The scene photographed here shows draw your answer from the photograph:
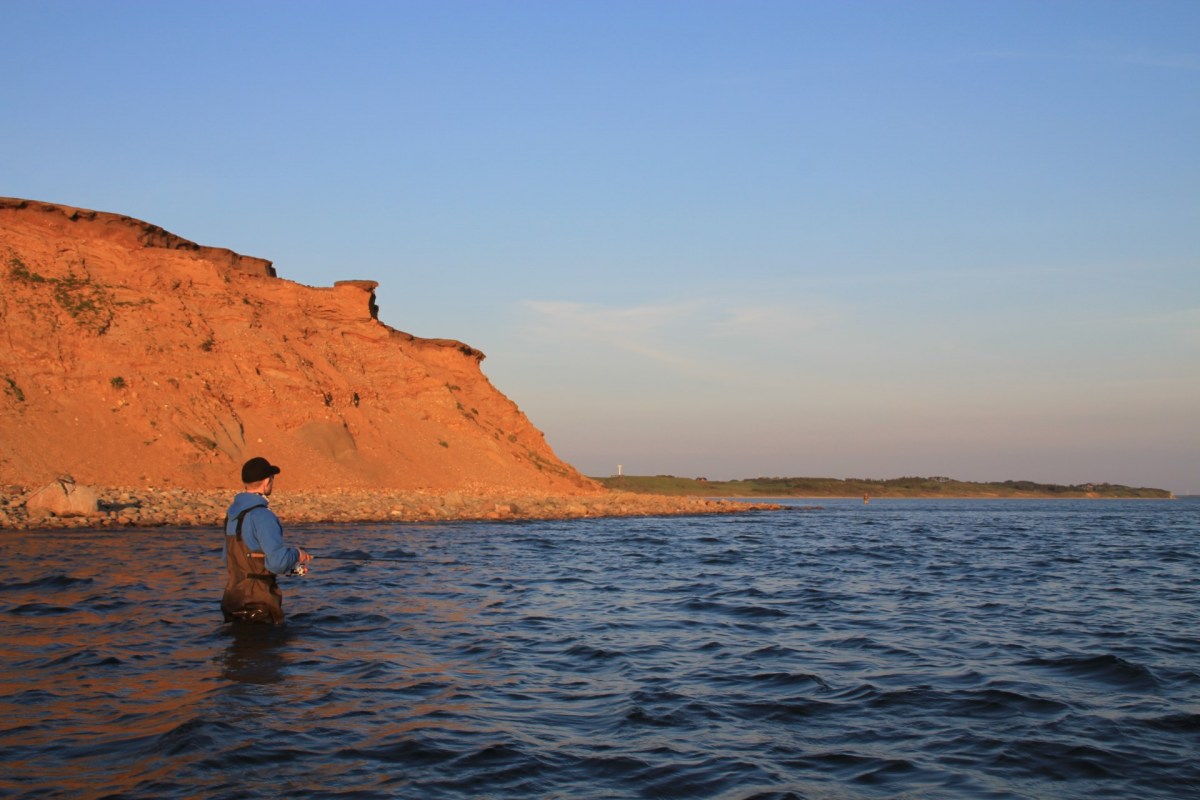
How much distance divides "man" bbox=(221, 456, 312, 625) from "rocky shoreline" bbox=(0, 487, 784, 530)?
16764mm

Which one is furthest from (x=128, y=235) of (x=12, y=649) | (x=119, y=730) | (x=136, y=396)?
(x=119, y=730)

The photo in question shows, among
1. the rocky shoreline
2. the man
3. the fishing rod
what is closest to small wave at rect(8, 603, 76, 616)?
the man

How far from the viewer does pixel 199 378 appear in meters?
42.0

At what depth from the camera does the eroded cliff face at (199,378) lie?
3594cm

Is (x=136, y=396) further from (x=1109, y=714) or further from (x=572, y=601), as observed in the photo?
(x=1109, y=714)

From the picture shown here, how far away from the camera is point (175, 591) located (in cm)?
1341

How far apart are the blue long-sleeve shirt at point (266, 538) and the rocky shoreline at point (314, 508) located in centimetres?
1731

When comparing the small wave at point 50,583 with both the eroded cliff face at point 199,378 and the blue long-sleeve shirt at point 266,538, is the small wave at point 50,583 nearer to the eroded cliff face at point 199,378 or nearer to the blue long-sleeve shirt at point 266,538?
the blue long-sleeve shirt at point 266,538

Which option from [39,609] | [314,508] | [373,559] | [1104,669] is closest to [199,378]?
[314,508]

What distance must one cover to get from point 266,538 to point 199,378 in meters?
35.9

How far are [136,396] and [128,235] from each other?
34.1 feet

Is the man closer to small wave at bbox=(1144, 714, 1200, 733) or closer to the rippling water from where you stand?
the rippling water

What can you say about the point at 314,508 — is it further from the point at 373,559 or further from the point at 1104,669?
the point at 1104,669

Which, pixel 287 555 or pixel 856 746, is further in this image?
pixel 287 555
